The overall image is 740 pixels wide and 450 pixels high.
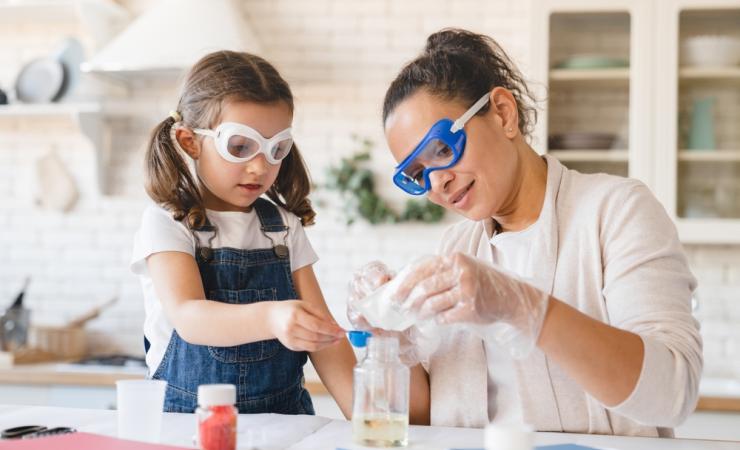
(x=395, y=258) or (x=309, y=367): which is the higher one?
(x=395, y=258)

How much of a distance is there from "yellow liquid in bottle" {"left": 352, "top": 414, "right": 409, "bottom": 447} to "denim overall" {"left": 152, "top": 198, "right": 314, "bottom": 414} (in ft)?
1.50

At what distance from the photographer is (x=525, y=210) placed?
1832 mm

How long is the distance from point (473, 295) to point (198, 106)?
927 millimetres

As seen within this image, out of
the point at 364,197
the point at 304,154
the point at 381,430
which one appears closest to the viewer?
the point at 381,430

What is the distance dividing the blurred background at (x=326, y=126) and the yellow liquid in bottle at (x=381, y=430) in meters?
1.76

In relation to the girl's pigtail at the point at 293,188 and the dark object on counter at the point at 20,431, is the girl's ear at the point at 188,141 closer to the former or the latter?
the girl's pigtail at the point at 293,188

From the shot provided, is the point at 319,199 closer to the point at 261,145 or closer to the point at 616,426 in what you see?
the point at 261,145

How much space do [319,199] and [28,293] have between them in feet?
4.78

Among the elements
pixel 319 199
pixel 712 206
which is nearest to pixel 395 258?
pixel 319 199

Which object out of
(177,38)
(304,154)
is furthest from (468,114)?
(304,154)

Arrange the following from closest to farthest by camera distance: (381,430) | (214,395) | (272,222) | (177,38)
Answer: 1. (214,395)
2. (381,430)
3. (272,222)
4. (177,38)

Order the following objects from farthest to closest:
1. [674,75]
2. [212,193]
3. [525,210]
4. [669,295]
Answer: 1. [674,75]
2. [212,193]
3. [525,210]
4. [669,295]

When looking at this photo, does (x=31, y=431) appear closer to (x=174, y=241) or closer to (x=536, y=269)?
(x=174, y=241)

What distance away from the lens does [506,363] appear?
5.58 ft
